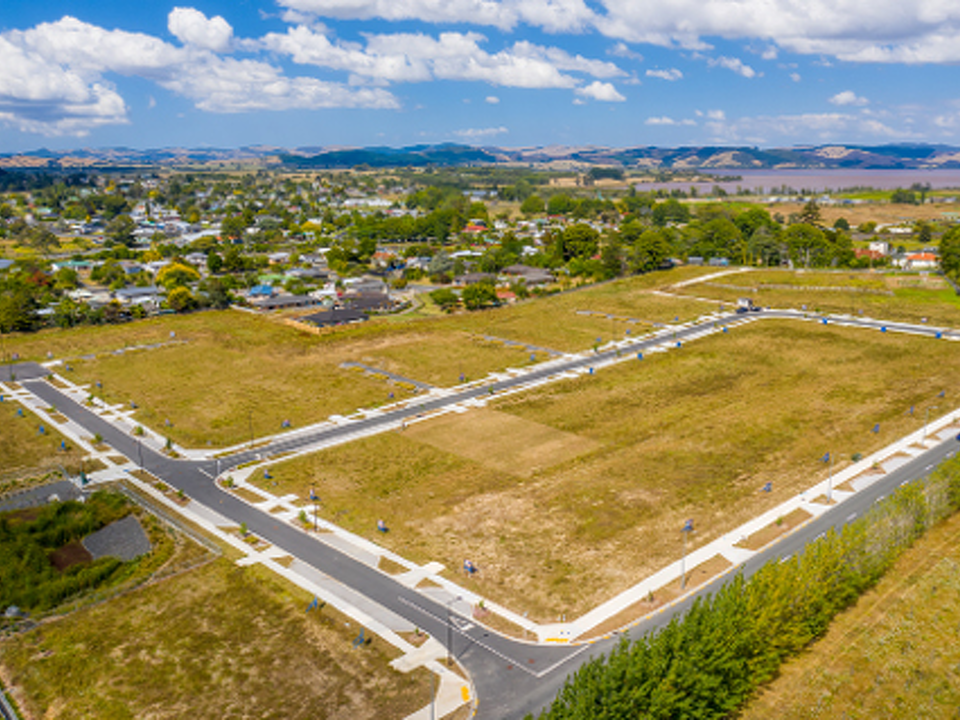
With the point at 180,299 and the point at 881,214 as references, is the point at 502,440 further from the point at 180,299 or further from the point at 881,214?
the point at 881,214

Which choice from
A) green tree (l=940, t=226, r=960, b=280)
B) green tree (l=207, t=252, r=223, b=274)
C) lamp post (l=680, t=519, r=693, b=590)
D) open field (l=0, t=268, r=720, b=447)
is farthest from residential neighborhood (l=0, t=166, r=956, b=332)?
lamp post (l=680, t=519, r=693, b=590)

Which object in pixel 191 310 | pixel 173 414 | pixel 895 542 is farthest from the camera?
pixel 191 310

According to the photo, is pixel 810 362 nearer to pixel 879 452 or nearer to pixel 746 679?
pixel 879 452

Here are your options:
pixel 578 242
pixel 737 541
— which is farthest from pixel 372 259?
pixel 737 541

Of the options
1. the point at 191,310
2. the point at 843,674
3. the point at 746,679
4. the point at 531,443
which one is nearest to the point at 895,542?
the point at 843,674

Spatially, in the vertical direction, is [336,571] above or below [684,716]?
below

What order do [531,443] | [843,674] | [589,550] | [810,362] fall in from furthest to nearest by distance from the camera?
1. [810,362]
2. [531,443]
3. [589,550]
4. [843,674]

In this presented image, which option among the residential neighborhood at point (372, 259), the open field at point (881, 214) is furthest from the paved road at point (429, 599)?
the open field at point (881, 214)

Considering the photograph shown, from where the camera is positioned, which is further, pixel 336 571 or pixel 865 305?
pixel 865 305
